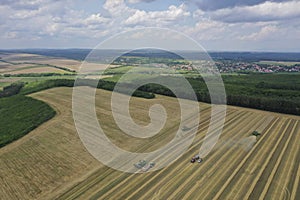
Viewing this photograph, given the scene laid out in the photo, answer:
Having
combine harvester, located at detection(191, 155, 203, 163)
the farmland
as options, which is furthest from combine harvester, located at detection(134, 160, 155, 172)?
combine harvester, located at detection(191, 155, 203, 163)

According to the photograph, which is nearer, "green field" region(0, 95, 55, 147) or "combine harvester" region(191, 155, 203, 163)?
"combine harvester" region(191, 155, 203, 163)

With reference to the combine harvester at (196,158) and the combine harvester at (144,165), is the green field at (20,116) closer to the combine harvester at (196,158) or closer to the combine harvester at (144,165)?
the combine harvester at (144,165)

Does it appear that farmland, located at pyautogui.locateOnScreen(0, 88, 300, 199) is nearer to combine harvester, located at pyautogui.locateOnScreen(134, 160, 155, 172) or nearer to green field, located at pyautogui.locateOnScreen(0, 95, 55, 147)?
combine harvester, located at pyautogui.locateOnScreen(134, 160, 155, 172)

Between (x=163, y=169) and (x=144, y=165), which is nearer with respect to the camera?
(x=163, y=169)

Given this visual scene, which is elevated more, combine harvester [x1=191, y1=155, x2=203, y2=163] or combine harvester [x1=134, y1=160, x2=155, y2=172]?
combine harvester [x1=191, y1=155, x2=203, y2=163]

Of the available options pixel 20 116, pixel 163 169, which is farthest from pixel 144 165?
pixel 20 116

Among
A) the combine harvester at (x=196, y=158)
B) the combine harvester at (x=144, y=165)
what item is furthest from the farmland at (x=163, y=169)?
the combine harvester at (x=144, y=165)

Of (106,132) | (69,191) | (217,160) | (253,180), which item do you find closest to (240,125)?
(217,160)

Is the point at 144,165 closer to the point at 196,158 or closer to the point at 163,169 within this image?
the point at 163,169
